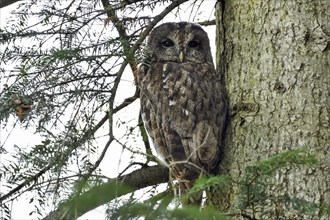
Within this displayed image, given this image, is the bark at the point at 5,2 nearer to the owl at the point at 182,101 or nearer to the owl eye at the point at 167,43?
the owl at the point at 182,101

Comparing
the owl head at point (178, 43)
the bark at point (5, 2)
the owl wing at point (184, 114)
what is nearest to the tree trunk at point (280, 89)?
the owl wing at point (184, 114)

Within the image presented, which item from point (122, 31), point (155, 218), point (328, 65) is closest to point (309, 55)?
point (328, 65)

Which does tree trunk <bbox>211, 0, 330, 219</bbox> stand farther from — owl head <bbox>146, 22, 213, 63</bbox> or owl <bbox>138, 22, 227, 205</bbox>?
owl head <bbox>146, 22, 213, 63</bbox>

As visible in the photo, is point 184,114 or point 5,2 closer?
point 184,114

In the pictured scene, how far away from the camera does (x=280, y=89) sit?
11.4 feet

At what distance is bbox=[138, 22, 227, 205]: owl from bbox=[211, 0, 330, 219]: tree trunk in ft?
0.27

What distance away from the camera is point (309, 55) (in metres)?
3.50

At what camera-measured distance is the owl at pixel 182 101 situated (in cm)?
366

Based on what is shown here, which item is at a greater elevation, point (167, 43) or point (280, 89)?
point (167, 43)

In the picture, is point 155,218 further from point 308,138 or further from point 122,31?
point 122,31

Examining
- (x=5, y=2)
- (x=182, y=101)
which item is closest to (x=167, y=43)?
(x=182, y=101)

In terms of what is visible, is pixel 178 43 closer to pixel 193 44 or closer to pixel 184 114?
pixel 193 44

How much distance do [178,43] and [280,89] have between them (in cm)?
96

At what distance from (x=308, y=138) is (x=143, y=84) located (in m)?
1.00
